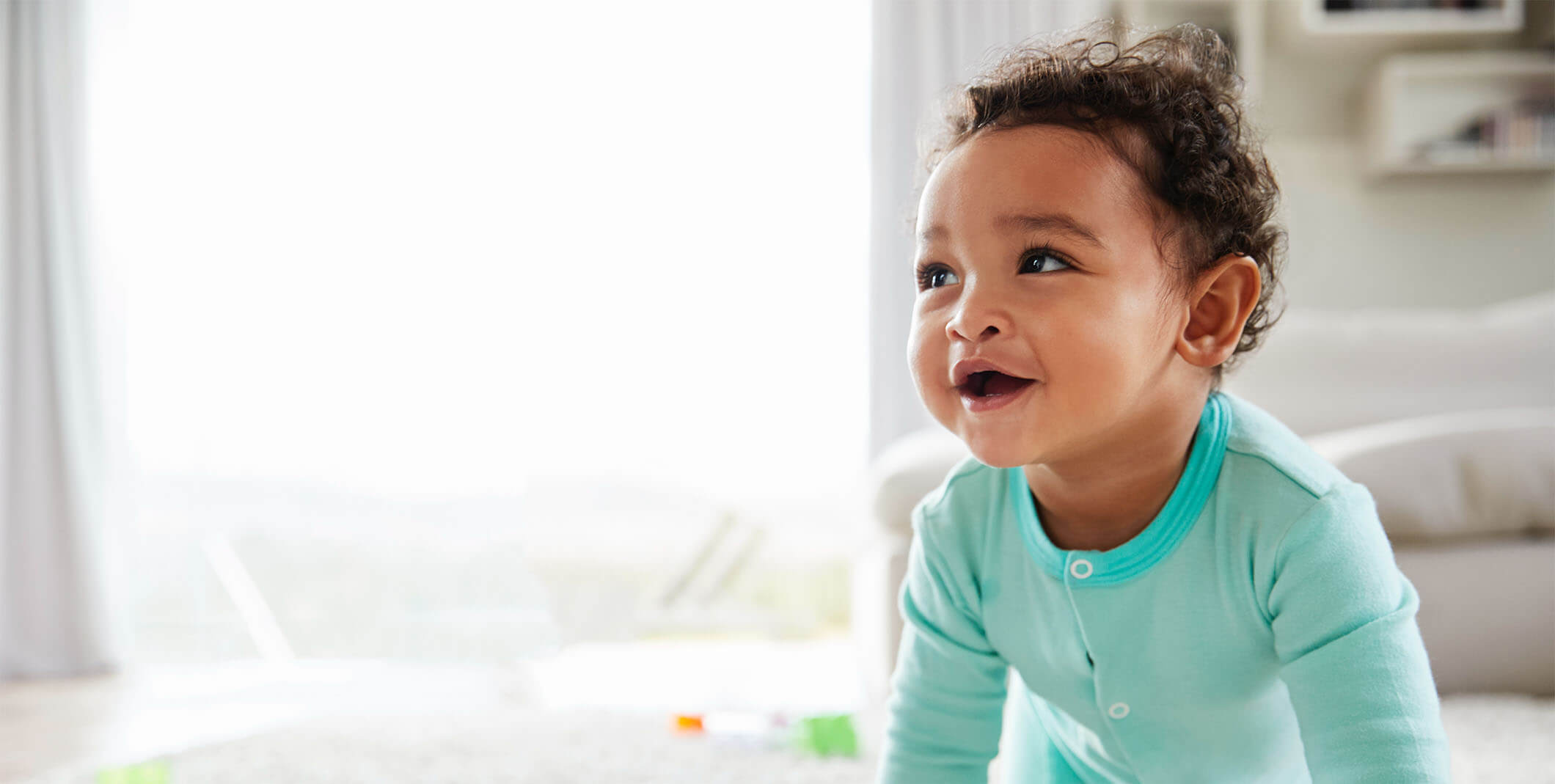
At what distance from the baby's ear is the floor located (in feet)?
3.67

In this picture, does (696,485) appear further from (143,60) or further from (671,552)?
(143,60)

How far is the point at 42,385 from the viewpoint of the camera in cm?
250

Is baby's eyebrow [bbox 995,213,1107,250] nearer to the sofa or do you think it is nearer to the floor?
the sofa

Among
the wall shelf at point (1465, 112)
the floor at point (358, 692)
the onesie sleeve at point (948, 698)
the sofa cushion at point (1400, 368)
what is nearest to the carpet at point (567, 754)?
the floor at point (358, 692)

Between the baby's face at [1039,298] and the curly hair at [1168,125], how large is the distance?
2 cm

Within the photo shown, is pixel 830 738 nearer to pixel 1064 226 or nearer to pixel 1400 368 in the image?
pixel 1064 226

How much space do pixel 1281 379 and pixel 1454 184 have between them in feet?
3.74

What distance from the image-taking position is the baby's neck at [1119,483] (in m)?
0.77

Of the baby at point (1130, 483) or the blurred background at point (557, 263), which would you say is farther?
the blurred background at point (557, 263)

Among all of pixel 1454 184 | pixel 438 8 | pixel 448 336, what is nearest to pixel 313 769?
pixel 448 336

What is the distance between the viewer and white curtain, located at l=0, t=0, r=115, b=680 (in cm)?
249

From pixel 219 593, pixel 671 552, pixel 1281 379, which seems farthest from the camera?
pixel 671 552

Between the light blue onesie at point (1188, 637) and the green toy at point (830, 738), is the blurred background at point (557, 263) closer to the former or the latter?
the green toy at point (830, 738)

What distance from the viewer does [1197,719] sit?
774 mm
